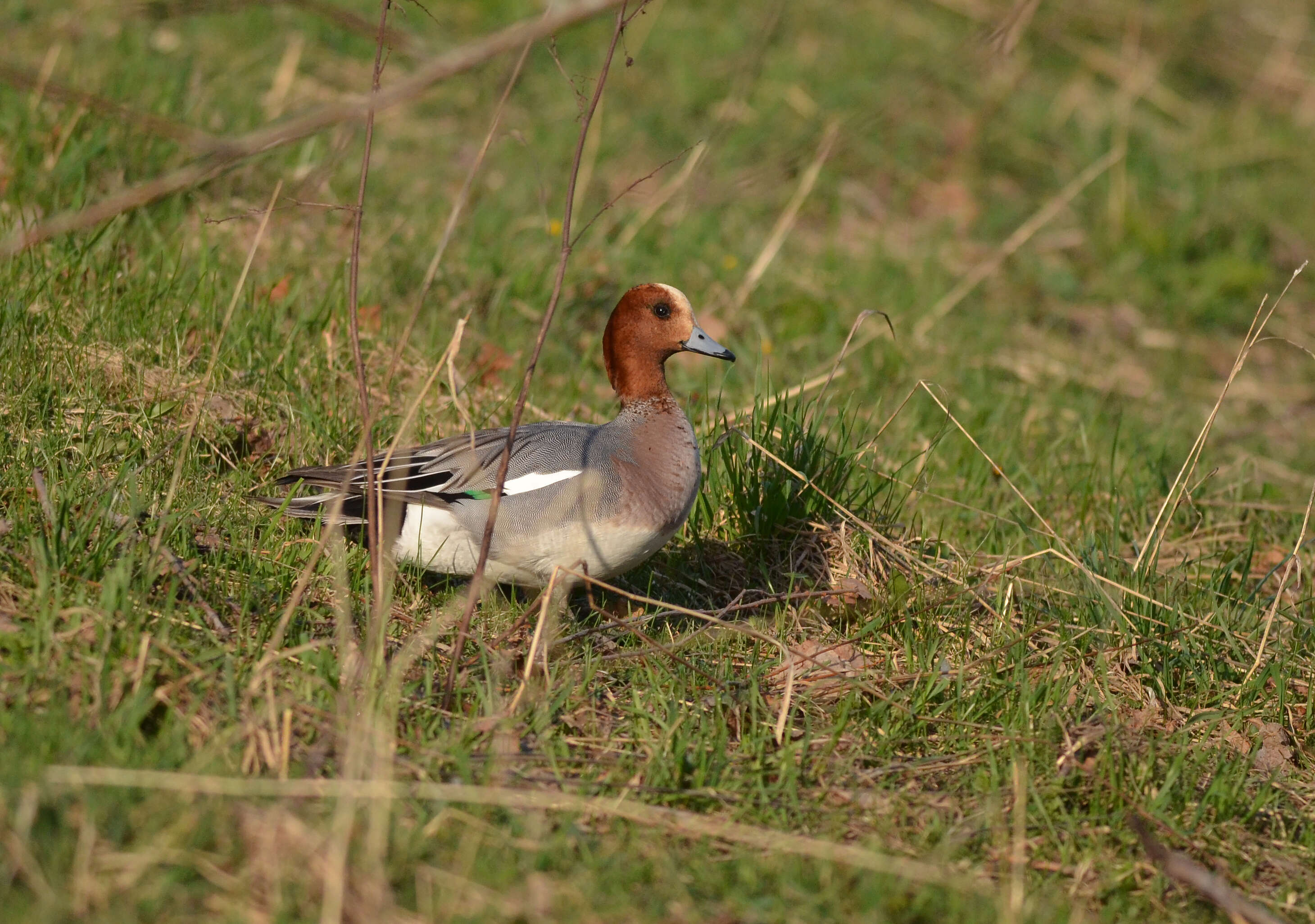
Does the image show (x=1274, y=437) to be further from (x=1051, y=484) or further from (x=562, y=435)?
(x=562, y=435)

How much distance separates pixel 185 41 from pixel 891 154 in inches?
147

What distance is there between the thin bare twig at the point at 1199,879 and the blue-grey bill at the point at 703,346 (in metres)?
1.62

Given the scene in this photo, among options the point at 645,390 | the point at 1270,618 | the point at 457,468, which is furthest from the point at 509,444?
the point at 1270,618

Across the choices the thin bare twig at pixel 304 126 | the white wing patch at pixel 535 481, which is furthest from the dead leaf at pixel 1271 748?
the thin bare twig at pixel 304 126

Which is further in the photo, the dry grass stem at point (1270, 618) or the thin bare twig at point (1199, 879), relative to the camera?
the dry grass stem at point (1270, 618)

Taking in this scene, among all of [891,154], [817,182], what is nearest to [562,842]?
[817,182]

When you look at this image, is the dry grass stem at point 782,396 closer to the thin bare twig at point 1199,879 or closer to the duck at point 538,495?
the duck at point 538,495

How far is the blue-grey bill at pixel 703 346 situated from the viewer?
3656 millimetres

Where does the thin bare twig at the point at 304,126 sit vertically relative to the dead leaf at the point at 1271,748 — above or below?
above

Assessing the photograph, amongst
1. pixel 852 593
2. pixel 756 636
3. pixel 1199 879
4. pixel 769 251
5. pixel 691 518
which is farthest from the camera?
pixel 769 251

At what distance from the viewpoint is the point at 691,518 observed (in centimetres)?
386

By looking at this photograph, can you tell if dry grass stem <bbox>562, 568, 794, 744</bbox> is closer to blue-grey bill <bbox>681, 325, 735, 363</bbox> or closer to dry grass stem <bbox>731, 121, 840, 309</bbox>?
Result: blue-grey bill <bbox>681, 325, 735, 363</bbox>

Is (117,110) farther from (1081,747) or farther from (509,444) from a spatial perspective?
(1081,747)

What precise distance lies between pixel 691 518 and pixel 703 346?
0.53 m
